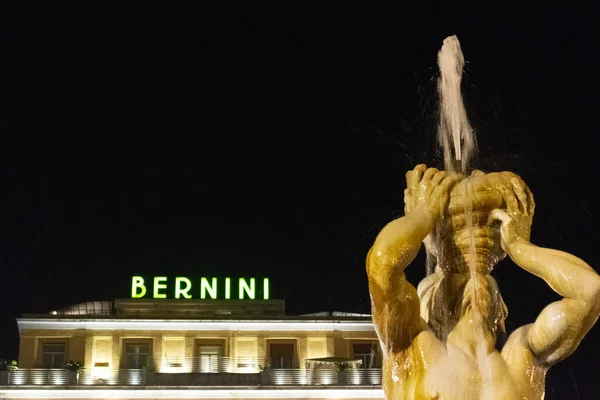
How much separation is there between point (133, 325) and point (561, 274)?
34741 mm

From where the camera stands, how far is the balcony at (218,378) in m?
36.2

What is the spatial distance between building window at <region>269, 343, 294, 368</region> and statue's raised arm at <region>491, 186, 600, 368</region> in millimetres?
33622

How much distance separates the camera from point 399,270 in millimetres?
4766

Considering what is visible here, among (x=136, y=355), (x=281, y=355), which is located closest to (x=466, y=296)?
(x=281, y=355)

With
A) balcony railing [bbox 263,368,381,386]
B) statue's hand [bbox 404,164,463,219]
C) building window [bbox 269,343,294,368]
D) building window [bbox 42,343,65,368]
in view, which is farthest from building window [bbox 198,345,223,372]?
statue's hand [bbox 404,164,463,219]

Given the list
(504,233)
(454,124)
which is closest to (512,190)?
(504,233)

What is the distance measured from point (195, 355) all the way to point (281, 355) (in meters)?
3.54

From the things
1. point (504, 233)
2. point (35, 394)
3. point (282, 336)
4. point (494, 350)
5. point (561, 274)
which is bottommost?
point (494, 350)

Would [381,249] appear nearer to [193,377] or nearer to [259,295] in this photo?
[193,377]

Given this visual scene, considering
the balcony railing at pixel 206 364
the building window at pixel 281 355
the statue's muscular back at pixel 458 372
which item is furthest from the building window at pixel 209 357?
the statue's muscular back at pixel 458 372

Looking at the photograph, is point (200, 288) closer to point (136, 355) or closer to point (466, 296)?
point (136, 355)

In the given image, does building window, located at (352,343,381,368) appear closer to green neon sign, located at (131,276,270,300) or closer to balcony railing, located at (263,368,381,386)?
balcony railing, located at (263,368,381,386)

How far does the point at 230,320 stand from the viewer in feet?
125

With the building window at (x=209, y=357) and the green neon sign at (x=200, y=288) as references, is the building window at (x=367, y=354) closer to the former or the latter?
the green neon sign at (x=200, y=288)
